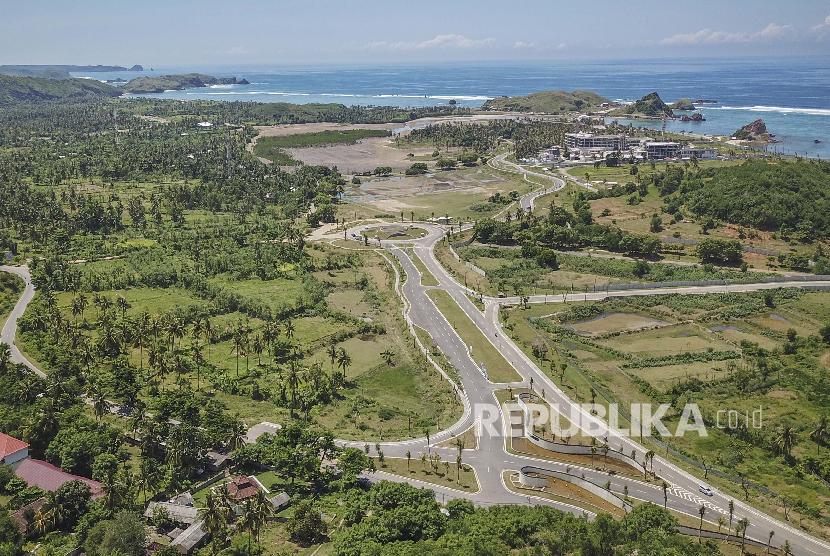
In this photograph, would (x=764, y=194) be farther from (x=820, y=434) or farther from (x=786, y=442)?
(x=786, y=442)

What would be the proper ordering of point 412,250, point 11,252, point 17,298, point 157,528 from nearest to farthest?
point 157,528, point 17,298, point 11,252, point 412,250

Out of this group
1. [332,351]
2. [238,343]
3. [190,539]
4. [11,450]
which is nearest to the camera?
[190,539]

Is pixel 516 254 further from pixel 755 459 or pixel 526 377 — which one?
pixel 755 459

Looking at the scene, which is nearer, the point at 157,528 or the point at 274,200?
the point at 157,528

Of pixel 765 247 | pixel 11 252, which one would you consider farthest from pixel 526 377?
pixel 11 252

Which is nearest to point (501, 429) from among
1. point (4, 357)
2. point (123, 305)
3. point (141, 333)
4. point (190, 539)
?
point (190, 539)

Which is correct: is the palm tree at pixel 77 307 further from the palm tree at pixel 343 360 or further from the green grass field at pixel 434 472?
the green grass field at pixel 434 472
